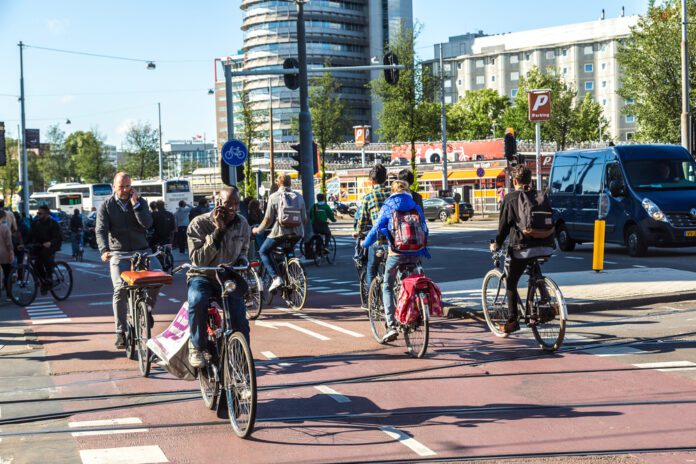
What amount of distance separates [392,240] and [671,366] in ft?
9.54

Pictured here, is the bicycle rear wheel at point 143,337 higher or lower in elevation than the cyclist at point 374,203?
lower

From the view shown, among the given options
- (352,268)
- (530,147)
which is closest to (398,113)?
(352,268)

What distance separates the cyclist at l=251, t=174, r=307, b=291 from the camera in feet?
44.3

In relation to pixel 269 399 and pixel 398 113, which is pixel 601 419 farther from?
pixel 398 113

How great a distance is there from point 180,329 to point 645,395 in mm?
3528

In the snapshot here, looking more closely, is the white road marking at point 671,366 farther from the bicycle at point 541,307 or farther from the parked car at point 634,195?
the parked car at point 634,195

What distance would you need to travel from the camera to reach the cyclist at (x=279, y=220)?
13500 millimetres

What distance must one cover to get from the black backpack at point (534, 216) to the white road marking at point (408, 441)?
3.38 m

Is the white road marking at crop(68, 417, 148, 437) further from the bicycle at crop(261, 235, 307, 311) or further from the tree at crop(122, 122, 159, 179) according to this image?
the tree at crop(122, 122, 159, 179)

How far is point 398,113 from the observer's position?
175 feet

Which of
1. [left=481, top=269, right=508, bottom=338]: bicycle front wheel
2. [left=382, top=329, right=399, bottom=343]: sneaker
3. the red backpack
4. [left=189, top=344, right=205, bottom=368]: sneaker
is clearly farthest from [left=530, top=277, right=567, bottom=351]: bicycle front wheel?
[left=189, top=344, right=205, bottom=368]: sneaker

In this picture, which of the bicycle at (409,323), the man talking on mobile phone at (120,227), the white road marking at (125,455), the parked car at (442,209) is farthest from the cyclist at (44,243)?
the parked car at (442,209)

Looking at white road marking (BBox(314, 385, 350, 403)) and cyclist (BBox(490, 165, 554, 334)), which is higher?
cyclist (BBox(490, 165, 554, 334))

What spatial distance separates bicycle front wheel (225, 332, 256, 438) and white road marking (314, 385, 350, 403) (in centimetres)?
108
